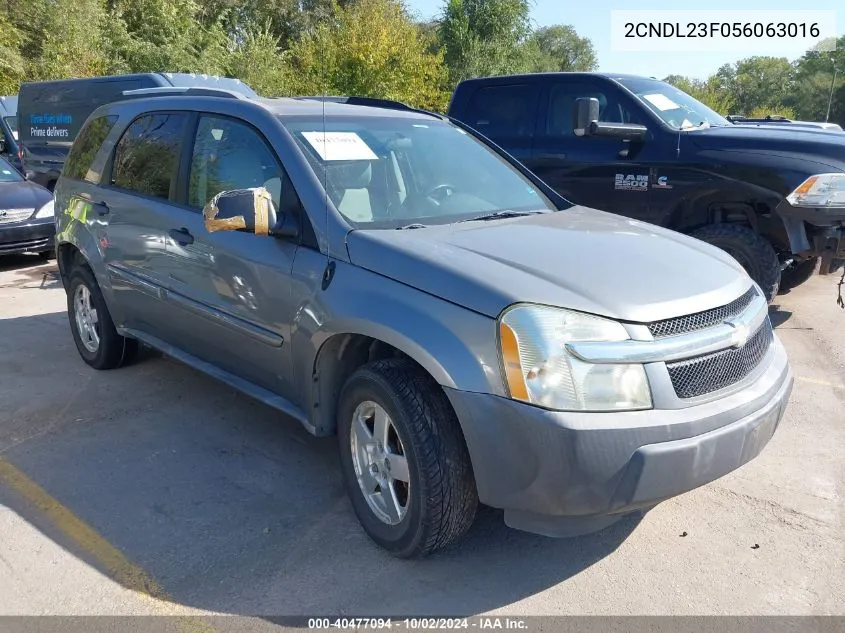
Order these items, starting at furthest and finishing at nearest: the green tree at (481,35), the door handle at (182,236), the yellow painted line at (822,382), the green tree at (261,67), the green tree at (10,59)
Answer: the green tree at (481,35)
the green tree at (261,67)
the green tree at (10,59)
the yellow painted line at (822,382)
the door handle at (182,236)

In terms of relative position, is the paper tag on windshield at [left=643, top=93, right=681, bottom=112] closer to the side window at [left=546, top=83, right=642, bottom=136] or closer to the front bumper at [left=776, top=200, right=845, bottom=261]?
the side window at [left=546, top=83, right=642, bottom=136]

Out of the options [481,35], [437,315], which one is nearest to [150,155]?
[437,315]

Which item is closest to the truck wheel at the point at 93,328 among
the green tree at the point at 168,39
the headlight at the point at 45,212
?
the headlight at the point at 45,212

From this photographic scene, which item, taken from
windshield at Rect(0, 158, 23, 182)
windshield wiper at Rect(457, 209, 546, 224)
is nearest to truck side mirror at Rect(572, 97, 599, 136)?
windshield wiper at Rect(457, 209, 546, 224)

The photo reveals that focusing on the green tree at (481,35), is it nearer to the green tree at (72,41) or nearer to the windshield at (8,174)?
the green tree at (72,41)

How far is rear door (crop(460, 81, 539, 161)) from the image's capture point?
7375mm

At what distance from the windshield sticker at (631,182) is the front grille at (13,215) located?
709 cm

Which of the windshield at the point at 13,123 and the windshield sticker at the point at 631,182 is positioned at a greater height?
the windshield at the point at 13,123

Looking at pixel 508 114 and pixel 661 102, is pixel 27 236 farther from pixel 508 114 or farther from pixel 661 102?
pixel 661 102

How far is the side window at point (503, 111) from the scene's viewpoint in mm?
7414

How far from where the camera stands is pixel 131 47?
2250 centimetres

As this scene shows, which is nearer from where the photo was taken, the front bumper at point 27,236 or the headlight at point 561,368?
the headlight at point 561,368

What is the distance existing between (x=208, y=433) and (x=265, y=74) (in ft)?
63.2

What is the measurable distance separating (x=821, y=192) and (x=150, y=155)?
4694 millimetres
